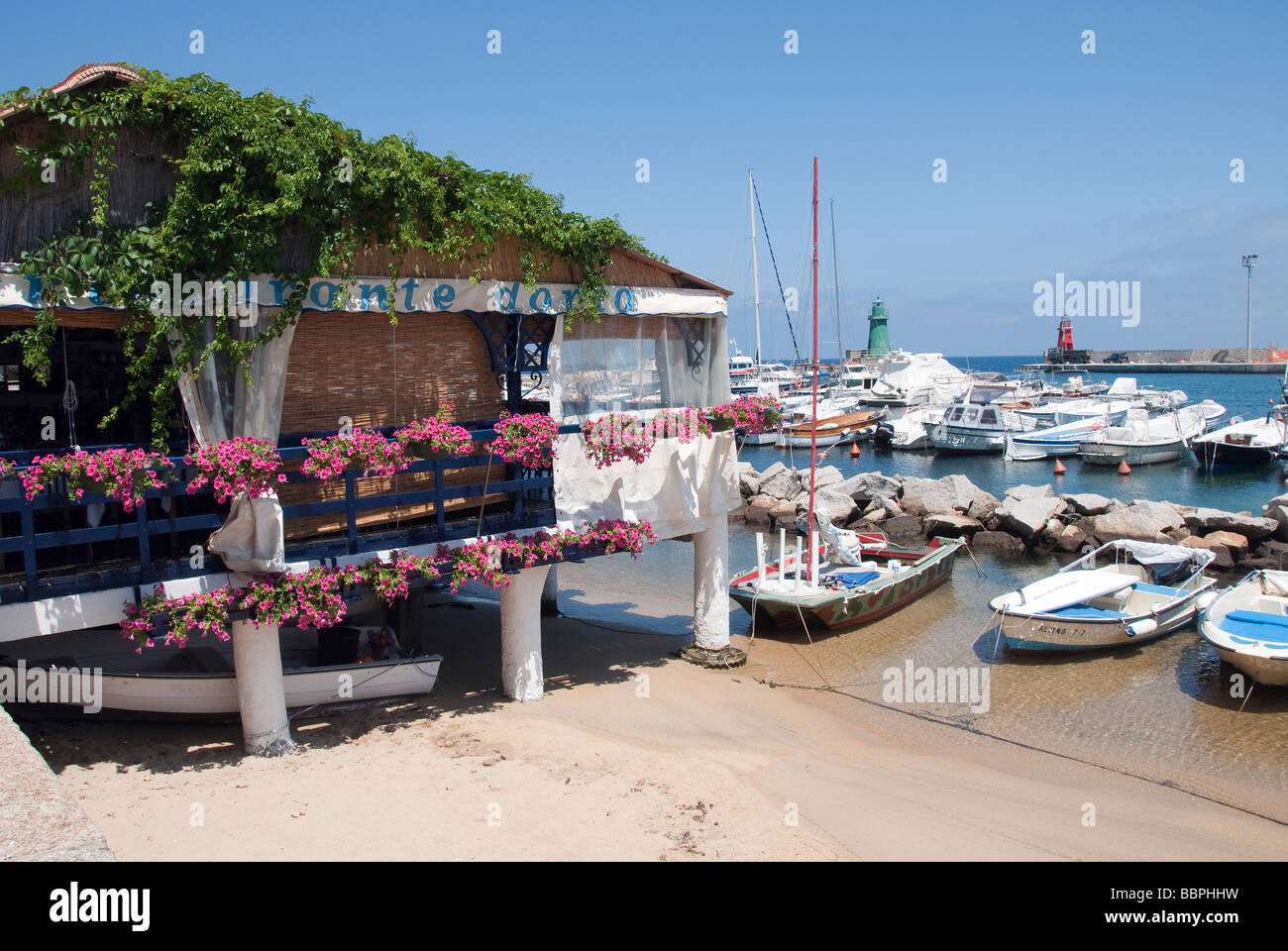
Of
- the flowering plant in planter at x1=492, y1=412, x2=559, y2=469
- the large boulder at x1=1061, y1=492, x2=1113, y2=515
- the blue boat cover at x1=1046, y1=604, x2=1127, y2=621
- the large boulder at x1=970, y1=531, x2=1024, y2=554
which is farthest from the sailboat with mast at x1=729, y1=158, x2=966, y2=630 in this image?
the large boulder at x1=1061, y1=492, x2=1113, y2=515

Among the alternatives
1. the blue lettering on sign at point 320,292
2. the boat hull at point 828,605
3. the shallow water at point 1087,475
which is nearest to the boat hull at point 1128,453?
the shallow water at point 1087,475

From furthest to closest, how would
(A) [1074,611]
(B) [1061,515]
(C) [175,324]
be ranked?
(B) [1061,515], (A) [1074,611], (C) [175,324]

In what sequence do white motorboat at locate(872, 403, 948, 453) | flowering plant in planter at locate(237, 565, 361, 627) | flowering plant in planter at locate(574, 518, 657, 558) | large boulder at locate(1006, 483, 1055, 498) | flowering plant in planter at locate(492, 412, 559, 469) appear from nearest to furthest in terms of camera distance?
flowering plant in planter at locate(237, 565, 361, 627) < flowering plant in planter at locate(492, 412, 559, 469) < flowering plant in planter at locate(574, 518, 657, 558) < large boulder at locate(1006, 483, 1055, 498) < white motorboat at locate(872, 403, 948, 453)

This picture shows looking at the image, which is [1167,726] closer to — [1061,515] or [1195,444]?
[1061,515]

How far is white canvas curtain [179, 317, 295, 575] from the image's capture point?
9.96m

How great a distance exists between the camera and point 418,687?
13227 mm

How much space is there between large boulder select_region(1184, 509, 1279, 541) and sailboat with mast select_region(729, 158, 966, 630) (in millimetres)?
9463

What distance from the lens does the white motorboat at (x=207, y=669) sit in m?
11.2

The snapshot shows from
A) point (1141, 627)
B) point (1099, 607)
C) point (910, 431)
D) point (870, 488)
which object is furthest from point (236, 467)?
point (910, 431)

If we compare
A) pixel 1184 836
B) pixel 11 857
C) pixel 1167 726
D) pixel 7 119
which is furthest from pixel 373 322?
pixel 1167 726

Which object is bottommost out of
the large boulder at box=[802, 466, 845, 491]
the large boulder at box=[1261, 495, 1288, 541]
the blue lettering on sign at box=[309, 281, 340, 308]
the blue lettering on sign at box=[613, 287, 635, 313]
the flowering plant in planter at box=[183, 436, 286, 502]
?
the large boulder at box=[1261, 495, 1288, 541]

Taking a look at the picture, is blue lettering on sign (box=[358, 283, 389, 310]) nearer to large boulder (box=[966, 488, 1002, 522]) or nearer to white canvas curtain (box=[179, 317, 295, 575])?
white canvas curtain (box=[179, 317, 295, 575])

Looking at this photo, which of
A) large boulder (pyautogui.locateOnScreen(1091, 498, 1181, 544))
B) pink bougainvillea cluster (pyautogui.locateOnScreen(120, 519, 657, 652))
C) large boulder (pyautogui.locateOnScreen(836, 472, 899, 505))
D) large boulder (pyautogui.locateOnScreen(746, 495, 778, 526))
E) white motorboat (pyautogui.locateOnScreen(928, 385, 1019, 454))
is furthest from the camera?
white motorboat (pyautogui.locateOnScreen(928, 385, 1019, 454))

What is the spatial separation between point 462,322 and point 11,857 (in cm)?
913
